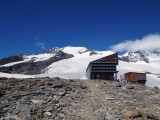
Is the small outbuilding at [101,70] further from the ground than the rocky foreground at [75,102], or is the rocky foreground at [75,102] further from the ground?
the small outbuilding at [101,70]

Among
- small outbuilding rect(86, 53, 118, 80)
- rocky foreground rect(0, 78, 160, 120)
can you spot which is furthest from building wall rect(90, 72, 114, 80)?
rocky foreground rect(0, 78, 160, 120)

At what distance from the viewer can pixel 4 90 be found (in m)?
24.2

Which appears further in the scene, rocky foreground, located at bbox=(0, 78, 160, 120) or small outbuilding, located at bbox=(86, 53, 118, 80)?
small outbuilding, located at bbox=(86, 53, 118, 80)

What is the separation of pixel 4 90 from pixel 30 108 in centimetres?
493

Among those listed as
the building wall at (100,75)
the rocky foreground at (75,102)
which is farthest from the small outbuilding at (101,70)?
the rocky foreground at (75,102)

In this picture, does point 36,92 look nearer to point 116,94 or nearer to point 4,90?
point 4,90

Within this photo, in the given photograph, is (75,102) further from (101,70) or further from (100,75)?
(101,70)

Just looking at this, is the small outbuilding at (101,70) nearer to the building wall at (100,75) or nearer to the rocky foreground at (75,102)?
the building wall at (100,75)

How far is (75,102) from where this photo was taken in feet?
70.1

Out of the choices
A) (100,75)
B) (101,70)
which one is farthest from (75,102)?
(101,70)

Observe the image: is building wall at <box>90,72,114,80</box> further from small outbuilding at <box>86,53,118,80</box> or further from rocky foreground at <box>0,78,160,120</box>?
rocky foreground at <box>0,78,160,120</box>

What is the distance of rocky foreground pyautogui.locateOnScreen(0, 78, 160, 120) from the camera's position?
19.2 meters

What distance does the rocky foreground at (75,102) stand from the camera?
19156 millimetres

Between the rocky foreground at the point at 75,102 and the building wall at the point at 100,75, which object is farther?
the building wall at the point at 100,75
